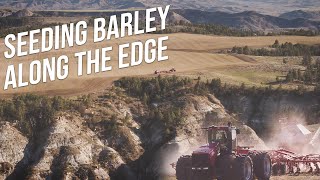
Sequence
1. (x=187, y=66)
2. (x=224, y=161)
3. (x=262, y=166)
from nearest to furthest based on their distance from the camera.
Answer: (x=224, y=161), (x=262, y=166), (x=187, y=66)

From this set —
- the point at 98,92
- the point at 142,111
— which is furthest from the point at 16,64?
the point at 142,111

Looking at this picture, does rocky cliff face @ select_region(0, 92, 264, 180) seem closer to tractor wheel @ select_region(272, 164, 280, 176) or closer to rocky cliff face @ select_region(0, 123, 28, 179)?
rocky cliff face @ select_region(0, 123, 28, 179)

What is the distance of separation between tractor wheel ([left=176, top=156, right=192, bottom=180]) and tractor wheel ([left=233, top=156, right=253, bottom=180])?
3.22 m

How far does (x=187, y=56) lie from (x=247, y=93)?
87.7ft

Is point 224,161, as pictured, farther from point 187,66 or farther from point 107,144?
point 187,66

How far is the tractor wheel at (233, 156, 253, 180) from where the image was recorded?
113 ft

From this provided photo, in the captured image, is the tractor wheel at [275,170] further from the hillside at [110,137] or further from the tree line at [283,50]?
the tree line at [283,50]

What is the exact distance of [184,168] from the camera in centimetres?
3684

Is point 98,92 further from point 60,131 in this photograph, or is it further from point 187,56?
point 187,56

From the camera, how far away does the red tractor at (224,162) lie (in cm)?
3447

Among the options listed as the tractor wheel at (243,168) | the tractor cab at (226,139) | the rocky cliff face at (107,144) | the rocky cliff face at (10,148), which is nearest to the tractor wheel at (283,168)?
the tractor wheel at (243,168)

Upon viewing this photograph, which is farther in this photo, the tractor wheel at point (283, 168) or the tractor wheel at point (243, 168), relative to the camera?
the tractor wheel at point (283, 168)

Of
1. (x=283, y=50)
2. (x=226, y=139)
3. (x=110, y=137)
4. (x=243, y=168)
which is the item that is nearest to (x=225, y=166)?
(x=243, y=168)

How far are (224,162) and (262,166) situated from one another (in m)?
3.45
